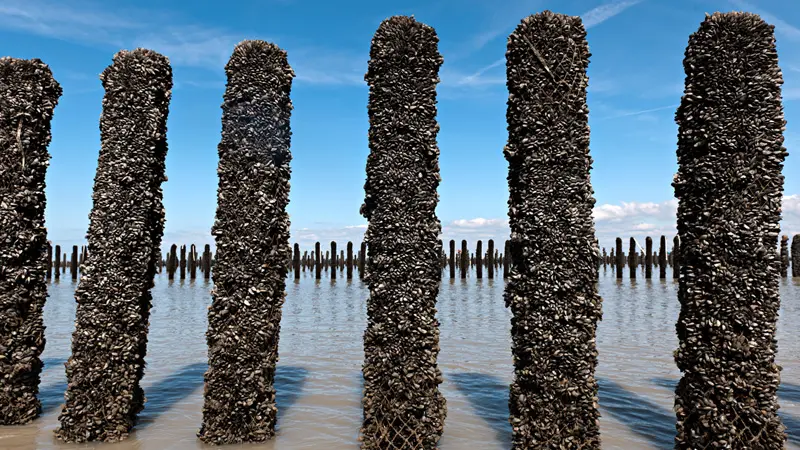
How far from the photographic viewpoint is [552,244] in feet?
23.1

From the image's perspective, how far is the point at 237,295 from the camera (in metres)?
7.68

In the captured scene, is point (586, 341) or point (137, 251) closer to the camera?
point (586, 341)

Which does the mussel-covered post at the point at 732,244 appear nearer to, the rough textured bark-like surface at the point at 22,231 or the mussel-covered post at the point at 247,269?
the mussel-covered post at the point at 247,269

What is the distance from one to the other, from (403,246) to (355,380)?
5192mm

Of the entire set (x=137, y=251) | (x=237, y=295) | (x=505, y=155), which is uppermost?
(x=505, y=155)

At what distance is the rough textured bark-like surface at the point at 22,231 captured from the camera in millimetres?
8727

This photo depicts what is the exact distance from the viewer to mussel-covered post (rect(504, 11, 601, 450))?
6.97m

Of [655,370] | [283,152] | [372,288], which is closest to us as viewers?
[372,288]

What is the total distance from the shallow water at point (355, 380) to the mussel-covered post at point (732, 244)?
4.90 ft

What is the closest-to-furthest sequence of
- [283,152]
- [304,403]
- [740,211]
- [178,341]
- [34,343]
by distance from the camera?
[740,211]
[283,152]
[34,343]
[304,403]
[178,341]

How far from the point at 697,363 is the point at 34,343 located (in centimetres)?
985

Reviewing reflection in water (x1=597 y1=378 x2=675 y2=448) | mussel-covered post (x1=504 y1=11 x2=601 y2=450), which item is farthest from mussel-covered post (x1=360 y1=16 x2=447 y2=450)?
reflection in water (x1=597 y1=378 x2=675 y2=448)

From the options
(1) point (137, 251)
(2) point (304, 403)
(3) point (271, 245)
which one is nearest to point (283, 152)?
(3) point (271, 245)

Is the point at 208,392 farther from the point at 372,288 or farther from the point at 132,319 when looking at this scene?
the point at 372,288
